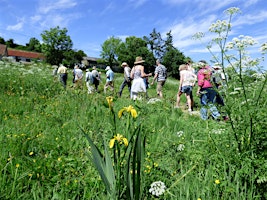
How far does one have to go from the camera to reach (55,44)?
77875 mm

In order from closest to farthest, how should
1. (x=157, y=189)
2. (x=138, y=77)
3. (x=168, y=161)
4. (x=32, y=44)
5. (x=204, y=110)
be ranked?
(x=157, y=189) → (x=168, y=161) → (x=204, y=110) → (x=138, y=77) → (x=32, y=44)

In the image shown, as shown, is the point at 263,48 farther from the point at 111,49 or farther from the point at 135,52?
the point at 111,49

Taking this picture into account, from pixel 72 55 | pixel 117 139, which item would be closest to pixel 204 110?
pixel 117 139

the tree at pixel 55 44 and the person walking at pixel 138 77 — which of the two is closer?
the person walking at pixel 138 77

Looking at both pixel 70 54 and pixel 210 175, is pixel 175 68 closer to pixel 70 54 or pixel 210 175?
pixel 70 54

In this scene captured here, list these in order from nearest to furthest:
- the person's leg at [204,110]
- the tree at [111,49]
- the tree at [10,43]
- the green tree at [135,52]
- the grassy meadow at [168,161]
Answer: the grassy meadow at [168,161]
the person's leg at [204,110]
the green tree at [135,52]
the tree at [111,49]
the tree at [10,43]

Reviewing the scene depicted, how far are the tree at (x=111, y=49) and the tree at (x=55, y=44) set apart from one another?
A: 49.1ft

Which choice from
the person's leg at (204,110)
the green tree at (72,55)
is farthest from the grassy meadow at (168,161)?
the green tree at (72,55)

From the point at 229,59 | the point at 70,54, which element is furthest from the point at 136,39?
the point at 229,59

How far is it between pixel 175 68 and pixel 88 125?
5388 centimetres

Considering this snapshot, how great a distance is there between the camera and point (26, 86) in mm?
7609

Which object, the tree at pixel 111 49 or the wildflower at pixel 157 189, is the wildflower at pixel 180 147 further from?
the tree at pixel 111 49

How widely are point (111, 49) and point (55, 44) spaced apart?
70.2 ft

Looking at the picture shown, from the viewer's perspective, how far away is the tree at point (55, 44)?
7575 cm
